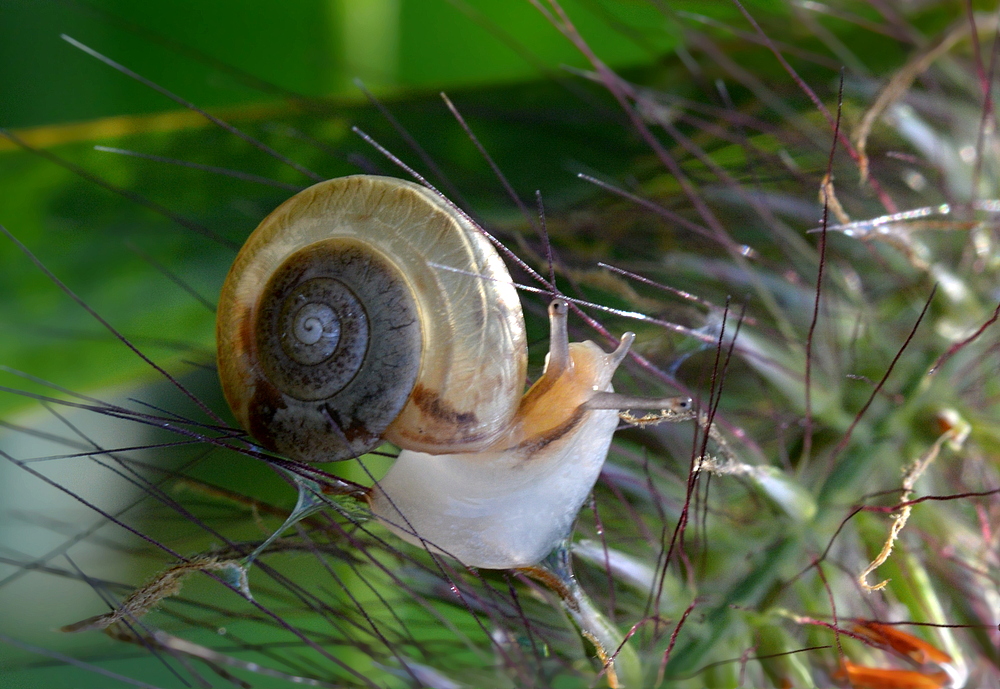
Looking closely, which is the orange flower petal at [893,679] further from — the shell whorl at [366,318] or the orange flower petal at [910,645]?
the shell whorl at [366,318]

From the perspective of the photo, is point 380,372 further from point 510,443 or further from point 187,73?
point 187,73

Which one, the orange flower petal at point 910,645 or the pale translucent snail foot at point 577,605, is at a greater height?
the pale translucent snail foot at point 577,605

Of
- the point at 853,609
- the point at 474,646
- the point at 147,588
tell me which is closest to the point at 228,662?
the point at 147,588

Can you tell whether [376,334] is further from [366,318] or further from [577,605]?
[577,605]

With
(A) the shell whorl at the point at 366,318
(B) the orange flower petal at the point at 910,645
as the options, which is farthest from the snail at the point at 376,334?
(B) the orange flower petal at the point at 910,645

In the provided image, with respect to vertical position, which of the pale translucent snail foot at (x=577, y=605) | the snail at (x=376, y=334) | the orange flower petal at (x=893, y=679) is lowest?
the orange flower petal at (x=893, y=679)

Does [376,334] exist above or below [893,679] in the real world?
above

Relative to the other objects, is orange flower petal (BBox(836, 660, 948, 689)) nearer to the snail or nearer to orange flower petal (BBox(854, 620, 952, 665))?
orange flower petal (BBox(854, 620, 952, 665))

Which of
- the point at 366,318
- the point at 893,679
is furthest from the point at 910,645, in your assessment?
the point at 366,318

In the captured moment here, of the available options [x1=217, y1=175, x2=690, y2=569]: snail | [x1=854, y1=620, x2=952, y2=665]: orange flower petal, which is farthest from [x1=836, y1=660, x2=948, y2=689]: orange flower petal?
[x1=217, y1=175, x2=690, y2=569]: snail
